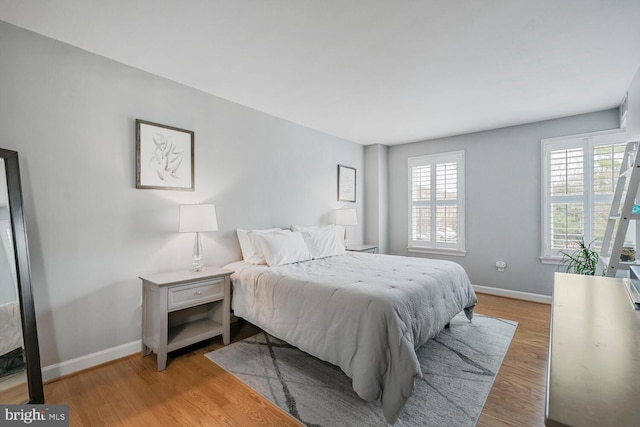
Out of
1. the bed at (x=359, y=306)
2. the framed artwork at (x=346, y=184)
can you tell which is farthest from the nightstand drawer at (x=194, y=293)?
the framed artwork at (x=346, y=184)

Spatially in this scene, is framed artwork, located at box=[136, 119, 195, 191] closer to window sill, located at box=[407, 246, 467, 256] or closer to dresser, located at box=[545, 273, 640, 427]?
dresser, located at box=[545, 273, 640, 427]

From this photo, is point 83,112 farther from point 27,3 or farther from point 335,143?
point 335,143

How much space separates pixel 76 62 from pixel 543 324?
199 inches

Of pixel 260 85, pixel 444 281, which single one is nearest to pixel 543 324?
pixel 444 281

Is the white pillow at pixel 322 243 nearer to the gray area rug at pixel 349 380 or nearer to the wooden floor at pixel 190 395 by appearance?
the gray area rug at pixel 349 380

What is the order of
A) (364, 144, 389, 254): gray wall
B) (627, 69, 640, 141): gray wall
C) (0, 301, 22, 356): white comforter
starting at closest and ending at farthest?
(0, 301, 22, 356): white comforter → (627, 69, 640, 141): gray wall → (364, 144, 389, 254): gray wall

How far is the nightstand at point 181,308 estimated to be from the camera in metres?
2.35

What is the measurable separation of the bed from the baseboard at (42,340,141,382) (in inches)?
36.0

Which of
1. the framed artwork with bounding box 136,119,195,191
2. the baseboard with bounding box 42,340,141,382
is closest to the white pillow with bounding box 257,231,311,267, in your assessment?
the framed artwork with bounding box 136,119,195,191

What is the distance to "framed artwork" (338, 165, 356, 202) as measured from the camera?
4.89m

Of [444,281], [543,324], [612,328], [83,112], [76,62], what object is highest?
[76,62]

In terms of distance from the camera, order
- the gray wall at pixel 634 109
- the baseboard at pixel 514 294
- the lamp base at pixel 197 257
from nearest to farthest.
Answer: the gray wall at pixel 634 109 < the lamp base at pixel 197 257 < the baseboard at pixel 514 294

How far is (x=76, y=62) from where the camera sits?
7.61 feet

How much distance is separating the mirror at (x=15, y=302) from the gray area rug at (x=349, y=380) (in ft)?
3.81
